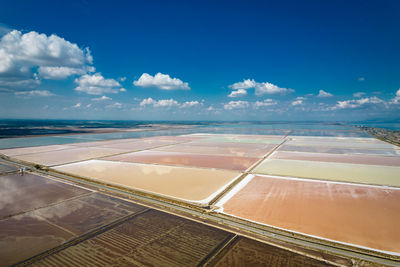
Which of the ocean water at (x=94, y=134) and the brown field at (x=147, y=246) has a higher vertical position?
the ocean water at (x=94, y=134)

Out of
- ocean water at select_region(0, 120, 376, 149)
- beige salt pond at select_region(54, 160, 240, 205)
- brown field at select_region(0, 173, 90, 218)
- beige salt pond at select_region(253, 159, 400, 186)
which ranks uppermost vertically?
ocean water at select_region(0, 120, 376, 149)

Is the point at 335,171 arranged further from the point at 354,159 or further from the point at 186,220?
the point at 186,220

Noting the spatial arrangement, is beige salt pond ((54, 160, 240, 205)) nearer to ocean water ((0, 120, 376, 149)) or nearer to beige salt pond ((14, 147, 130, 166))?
beige salt pond ((14, 147, 130, 166))

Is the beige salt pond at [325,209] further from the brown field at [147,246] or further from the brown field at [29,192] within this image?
the brown field at [29,192]

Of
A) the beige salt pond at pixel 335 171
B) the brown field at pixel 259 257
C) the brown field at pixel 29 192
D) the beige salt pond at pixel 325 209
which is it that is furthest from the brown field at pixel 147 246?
the beige salt pond at pixel 335 171

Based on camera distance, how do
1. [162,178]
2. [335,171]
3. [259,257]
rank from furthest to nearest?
[335,171] < [162,178] < [259,257]

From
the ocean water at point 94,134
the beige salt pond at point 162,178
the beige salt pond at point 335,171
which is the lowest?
the beige salt pond at point 162,178

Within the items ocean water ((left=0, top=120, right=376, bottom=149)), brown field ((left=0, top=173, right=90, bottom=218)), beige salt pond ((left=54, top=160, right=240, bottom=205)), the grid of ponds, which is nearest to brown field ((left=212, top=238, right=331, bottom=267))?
the grid of ponds

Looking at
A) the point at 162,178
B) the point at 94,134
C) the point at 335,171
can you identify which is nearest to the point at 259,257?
the point at 162,178
